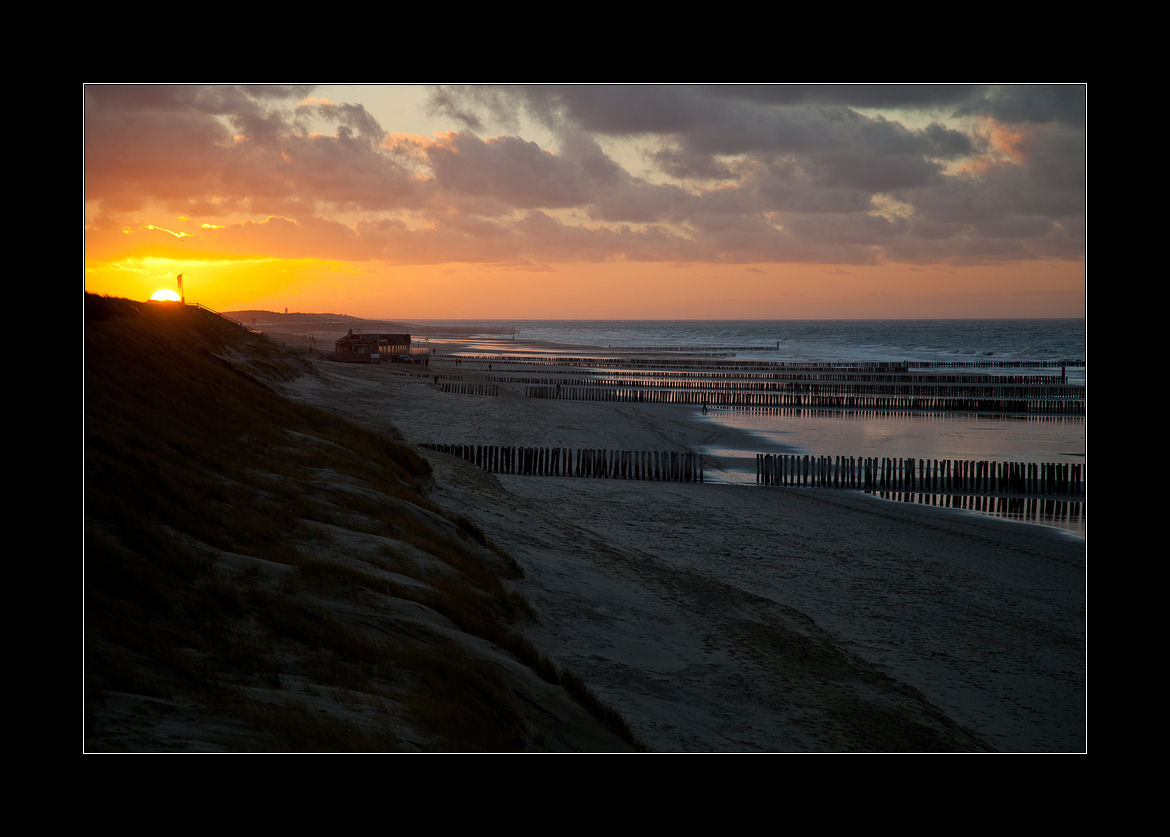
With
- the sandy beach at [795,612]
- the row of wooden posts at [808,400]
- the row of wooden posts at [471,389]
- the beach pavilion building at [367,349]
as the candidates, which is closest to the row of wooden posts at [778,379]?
the row of wooden posts at [808,400]

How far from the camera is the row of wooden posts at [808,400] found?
131 feet

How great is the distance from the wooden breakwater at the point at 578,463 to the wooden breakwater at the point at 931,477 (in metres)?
2.30

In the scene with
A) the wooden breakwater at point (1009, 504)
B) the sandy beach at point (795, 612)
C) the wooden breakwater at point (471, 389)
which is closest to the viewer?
the sandy beach at point (795, 612)

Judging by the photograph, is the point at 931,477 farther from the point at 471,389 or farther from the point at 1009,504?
the point at 471,389

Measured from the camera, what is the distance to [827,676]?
809 cm

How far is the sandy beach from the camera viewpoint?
7.08 m

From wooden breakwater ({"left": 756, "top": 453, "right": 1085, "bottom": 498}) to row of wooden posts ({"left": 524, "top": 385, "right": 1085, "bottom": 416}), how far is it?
18651 millimetres

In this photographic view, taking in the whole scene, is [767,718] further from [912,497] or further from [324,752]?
[912,497]

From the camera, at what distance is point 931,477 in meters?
21.3

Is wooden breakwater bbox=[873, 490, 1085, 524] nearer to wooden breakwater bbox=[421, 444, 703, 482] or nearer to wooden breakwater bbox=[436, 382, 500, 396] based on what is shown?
wooden breakwater bbox=[421, 444, 703, 482]

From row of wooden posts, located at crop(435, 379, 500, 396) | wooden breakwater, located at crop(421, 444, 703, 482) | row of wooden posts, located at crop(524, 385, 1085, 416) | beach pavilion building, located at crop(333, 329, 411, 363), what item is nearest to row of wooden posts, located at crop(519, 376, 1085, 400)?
row of wooden posts, located at crop(524, 385, 1085, 416)

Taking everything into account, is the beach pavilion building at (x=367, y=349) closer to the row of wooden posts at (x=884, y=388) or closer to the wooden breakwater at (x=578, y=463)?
the row of wooden posts at (x=884, y=388)

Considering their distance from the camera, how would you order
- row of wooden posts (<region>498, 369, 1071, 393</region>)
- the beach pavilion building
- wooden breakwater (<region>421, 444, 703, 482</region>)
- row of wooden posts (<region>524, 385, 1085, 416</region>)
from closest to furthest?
wooden breakwater (<region>421, 444, 703, 482</region>)
row of wooden posts (<region>524, 385, 1085, 416</region>)
row of wooden posts (<region>498, 369, 1071, 393</region>)
the beach pavilion building
